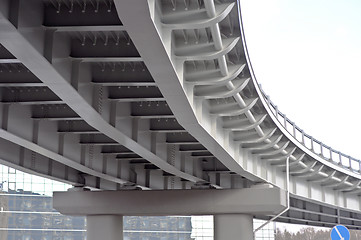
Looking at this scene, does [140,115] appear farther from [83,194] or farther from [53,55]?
[83,194]

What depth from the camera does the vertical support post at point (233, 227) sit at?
2833 cm

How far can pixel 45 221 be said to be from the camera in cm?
7406

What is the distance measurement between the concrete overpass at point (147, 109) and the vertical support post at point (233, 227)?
0.06 metres

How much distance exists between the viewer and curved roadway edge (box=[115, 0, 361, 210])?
927 centimetres

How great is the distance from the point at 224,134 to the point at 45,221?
57576mm

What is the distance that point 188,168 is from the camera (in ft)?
81.0

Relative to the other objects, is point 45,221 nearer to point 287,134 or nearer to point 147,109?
point 287,134

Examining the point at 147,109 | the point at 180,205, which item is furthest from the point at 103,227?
the point at 147,109

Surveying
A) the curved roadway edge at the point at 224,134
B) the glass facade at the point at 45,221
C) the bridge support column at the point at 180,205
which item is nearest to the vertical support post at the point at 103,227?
the bridge support column at the point at 180,205

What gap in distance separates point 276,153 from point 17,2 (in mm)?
16475

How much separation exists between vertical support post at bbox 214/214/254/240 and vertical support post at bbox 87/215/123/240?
469cm

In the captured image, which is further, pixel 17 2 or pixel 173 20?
pixel 173 20

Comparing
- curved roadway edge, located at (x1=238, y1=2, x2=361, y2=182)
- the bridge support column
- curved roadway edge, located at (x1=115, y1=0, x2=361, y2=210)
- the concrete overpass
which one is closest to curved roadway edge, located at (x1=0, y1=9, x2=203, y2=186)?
the concrete overpass

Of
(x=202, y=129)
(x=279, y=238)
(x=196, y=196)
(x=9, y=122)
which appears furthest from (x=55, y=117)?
(x=279, y=238)
